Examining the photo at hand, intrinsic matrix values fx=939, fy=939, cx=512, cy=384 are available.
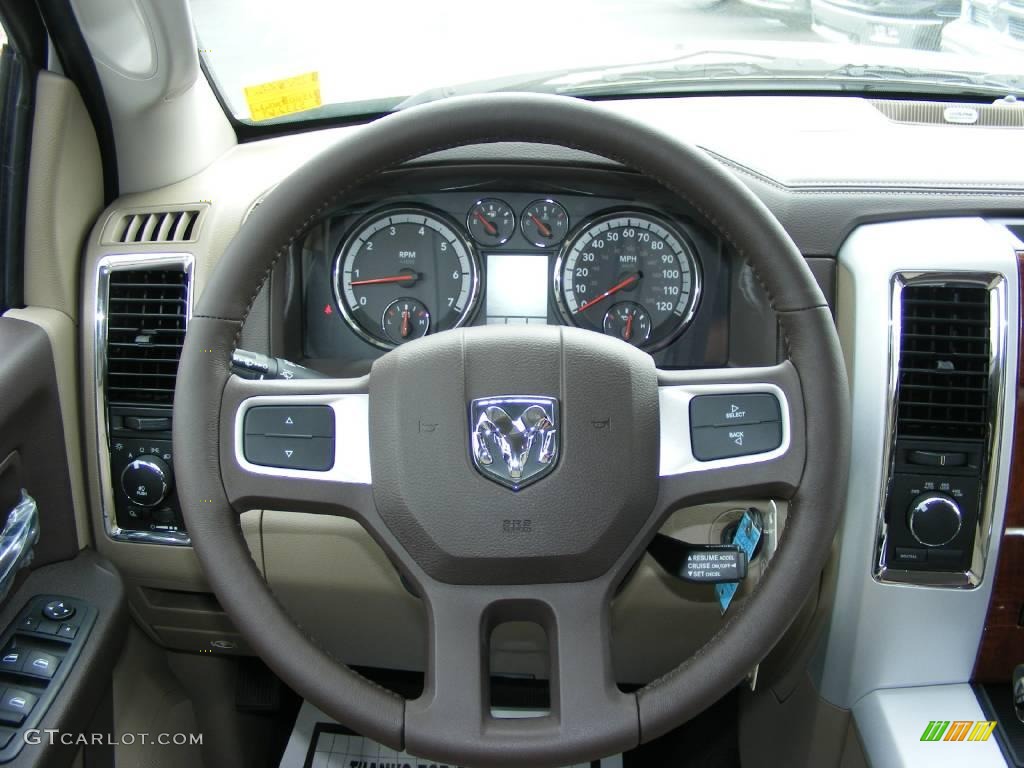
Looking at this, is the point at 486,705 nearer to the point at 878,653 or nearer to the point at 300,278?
the point at 878,653

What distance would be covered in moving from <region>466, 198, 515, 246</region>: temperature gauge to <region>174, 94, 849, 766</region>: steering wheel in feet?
1.50

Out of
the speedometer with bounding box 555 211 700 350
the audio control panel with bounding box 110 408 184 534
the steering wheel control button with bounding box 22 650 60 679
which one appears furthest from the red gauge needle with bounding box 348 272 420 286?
the steering wheel control button with bounding box 22 650 60 679

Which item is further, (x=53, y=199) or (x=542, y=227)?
(x=542, y=227)

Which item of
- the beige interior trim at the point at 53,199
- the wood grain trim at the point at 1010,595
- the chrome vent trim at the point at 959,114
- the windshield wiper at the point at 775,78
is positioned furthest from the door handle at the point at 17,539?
the chrome vent trim at the point at 959,114

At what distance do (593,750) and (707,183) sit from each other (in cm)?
60

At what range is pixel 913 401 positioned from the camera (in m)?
1.26

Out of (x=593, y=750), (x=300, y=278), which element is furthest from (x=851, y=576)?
(x=300, y=278)

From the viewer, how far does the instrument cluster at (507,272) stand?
1490 millimetres

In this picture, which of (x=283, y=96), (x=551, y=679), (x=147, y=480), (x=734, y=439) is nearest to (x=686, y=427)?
(x=734, y=439)

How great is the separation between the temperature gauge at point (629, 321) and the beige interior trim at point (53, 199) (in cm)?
82

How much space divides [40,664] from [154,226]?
0.65 meters

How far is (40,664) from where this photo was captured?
128 centimetres

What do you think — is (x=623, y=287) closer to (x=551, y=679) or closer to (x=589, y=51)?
(x=589, y=51)

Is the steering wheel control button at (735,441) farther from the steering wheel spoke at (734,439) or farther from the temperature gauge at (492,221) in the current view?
the temperature gauge at (492,221)
